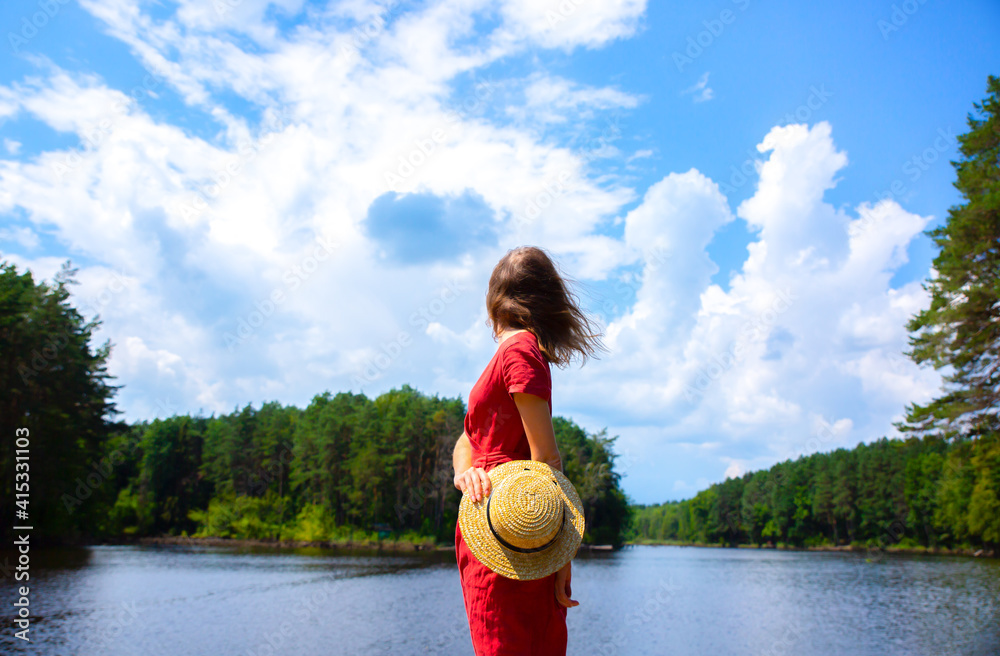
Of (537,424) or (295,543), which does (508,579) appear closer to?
(537,424)

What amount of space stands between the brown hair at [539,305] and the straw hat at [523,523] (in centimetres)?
39

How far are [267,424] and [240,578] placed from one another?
147 ft

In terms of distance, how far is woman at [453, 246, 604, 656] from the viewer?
1.64m

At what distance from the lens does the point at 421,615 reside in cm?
1681

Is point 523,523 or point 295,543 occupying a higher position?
point 523,523

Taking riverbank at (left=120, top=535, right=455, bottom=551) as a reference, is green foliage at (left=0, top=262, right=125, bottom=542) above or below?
above

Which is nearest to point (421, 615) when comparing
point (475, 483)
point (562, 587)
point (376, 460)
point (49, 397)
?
point (562, 587)

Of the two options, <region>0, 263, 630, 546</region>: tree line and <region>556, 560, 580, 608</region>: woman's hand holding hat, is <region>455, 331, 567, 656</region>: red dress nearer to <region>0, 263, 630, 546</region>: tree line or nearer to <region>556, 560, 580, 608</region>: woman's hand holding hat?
<region>556, 560, 580, 608</region>: woman's hand holding hat

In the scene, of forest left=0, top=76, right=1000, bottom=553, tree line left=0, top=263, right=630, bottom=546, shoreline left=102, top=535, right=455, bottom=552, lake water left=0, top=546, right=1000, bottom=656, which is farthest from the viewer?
shoreline left=102, top=535, right=455, bottom=552

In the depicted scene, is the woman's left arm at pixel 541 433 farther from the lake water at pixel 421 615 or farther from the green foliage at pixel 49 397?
the green foliage at pixel 49 397

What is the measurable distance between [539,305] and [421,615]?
16.9 meters

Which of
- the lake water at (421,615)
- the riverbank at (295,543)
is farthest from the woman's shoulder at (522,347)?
the riverbank at (295,543)

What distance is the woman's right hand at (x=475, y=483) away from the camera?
1651 millimetres

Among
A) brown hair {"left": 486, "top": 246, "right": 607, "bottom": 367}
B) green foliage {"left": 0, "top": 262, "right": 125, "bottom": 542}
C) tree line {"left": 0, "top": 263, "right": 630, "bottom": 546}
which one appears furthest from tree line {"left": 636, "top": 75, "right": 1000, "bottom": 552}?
green foliage {"left": 0, "top": 262, "right": 125, "bottom": 542}
